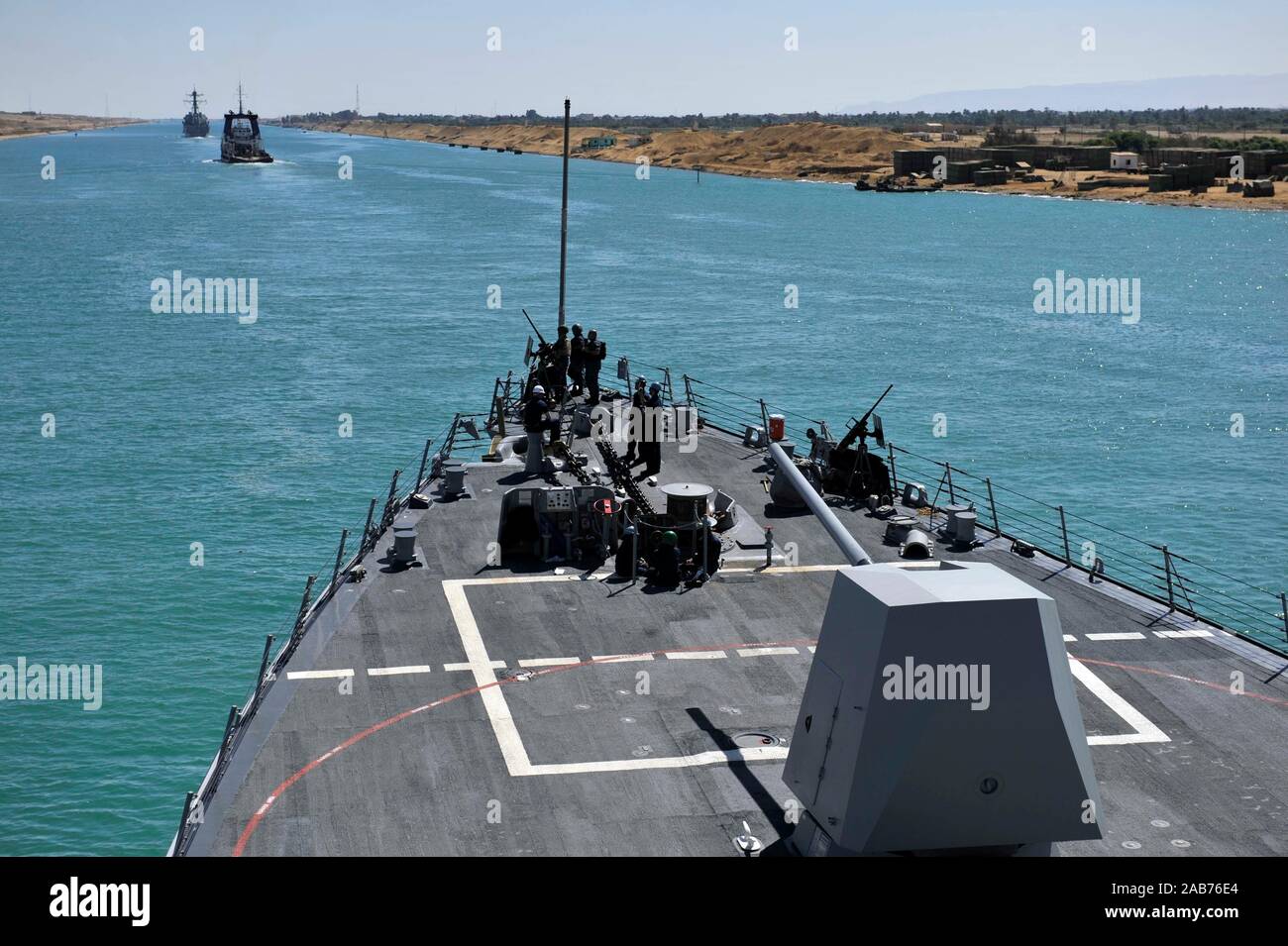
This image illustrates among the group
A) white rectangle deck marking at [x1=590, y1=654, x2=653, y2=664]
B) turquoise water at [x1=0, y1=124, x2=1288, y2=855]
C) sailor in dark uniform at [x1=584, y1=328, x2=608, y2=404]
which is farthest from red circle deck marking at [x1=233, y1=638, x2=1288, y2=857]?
sailor in dark uniform at [x1=584, y1=328, x2=608, y2=404]

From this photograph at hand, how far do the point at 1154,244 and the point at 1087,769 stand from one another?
5442 inches

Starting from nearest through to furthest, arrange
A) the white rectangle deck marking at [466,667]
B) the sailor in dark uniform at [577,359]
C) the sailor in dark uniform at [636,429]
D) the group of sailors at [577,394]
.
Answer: the white rectangle deck marking at [466,667], the group of sailors at [577,394], the sailor in dark uniform at [636,429], the sailor in dark uniform at [577,359]

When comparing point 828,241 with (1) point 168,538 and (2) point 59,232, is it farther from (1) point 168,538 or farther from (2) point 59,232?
(1) point 168,538

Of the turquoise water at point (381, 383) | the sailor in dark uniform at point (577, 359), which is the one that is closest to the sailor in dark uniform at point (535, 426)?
the sailor in dark uniform at point (577, 359)

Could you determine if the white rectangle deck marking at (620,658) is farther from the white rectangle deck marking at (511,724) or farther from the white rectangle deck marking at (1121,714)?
the white rectangle deck marking at (1121,714)

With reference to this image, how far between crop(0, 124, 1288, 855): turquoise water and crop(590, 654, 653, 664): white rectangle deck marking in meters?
10.4

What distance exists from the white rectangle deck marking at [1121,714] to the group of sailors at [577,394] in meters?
12.3

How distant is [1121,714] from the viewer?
18.8m

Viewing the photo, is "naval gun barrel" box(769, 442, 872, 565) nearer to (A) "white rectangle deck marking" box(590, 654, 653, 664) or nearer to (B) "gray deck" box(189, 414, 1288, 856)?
(B) "gray deck" box(189, 414, 1288, 856)

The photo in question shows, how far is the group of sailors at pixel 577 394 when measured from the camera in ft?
97.3

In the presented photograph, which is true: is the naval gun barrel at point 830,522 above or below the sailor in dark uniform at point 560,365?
below

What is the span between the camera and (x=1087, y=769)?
12617 mm
